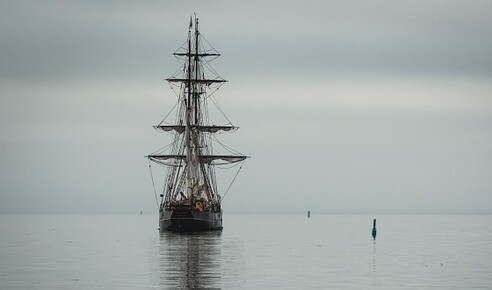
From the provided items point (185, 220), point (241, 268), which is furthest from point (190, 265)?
point (185, 220)

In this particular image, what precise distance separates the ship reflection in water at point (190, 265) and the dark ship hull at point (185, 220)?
23.8m

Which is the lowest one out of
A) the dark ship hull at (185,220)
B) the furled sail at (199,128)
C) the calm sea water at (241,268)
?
the calm sea water at (241,268)

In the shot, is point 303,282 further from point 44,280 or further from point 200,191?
point 200,191

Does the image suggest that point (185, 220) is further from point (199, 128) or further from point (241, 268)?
point (241, 268)

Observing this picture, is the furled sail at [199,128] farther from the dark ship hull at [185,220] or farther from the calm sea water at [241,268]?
the calm sea water at [241,268]

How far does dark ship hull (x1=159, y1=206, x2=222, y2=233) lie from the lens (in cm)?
13200

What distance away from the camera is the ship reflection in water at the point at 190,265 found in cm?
5749

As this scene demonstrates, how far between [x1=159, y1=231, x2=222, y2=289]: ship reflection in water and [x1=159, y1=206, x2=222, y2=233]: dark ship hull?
23.8m

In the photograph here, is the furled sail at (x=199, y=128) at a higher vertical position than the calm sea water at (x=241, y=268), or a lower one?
higher

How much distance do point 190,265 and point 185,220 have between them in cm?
6062

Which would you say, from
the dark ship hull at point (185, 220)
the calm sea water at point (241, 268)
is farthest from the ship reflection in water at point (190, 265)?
the dark ship hull at point (185, 220)

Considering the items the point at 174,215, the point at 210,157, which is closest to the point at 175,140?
the point at 210,157

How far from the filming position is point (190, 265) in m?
71.5

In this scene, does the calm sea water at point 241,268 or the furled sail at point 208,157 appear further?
the furled sail at point 208,157
